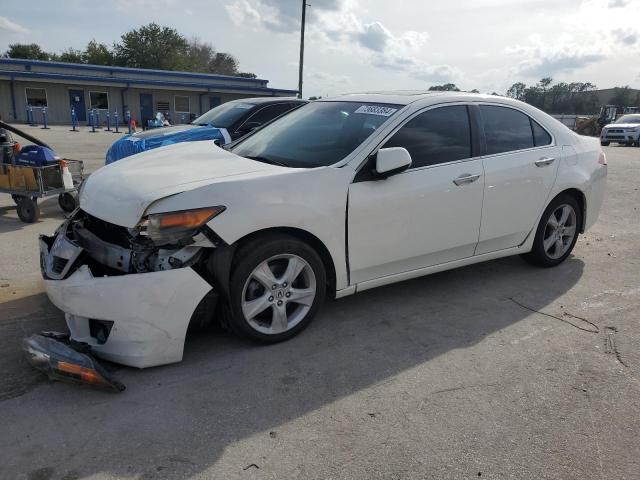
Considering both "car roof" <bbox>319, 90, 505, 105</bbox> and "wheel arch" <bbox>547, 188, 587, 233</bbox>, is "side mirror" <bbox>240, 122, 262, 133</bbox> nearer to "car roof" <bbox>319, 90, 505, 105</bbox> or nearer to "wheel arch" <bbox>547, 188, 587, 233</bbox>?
"car roof" <bbox>319, 90, 505, 105</bbox>

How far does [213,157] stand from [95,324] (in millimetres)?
1604

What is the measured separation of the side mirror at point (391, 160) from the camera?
3.54m

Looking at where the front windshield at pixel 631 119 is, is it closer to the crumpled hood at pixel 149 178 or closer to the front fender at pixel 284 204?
the front fender at pixel 284 204

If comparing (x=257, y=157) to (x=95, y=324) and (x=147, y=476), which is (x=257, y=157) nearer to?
(x=95, y=324)

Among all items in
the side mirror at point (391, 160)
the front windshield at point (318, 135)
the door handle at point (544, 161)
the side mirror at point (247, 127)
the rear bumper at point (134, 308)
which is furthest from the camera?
the side mirror at point (247, 127)

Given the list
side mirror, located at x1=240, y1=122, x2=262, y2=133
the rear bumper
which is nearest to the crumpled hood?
the rear bumper

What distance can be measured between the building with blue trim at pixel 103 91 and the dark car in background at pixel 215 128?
2670 centimetres

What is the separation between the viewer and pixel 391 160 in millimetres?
3549

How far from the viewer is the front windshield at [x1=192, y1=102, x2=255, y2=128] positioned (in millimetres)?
8492

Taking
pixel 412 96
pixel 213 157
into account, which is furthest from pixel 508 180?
pixel 213 157

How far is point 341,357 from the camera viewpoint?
339cm

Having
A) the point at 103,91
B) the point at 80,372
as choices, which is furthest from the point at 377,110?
the point at 103,91

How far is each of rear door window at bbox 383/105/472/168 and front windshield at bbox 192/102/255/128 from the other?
496cm

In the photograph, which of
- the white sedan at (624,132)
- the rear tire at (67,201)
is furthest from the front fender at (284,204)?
the white sedan at (624,132)
